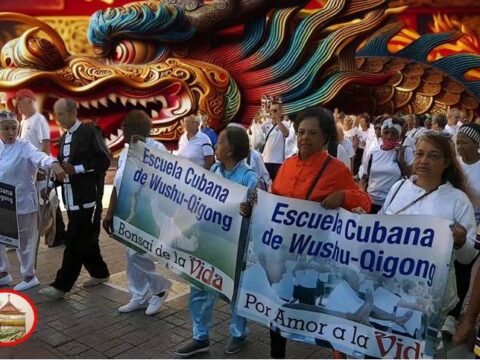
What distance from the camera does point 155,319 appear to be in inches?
144

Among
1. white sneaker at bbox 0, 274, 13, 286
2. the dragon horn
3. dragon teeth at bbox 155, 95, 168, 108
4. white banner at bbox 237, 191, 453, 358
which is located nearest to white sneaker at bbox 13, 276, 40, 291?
white sneaker at bbox 0, 274, 13, 286

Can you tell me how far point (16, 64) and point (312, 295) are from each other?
1249 cm

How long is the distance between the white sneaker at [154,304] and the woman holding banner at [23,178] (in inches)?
51.8

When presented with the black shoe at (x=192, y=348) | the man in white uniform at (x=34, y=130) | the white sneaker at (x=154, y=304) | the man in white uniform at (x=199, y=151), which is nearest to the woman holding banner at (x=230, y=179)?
the black shoe at (x=192, y=348)

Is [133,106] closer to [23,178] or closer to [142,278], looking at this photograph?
[23,178]

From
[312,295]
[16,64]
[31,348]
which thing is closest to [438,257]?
[312,295]

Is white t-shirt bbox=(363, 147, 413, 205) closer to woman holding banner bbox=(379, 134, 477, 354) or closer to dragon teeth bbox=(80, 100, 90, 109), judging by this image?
woman holding banner bbox=(379, 134, 477, 354)

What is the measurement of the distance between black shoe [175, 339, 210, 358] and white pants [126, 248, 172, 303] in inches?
31.1

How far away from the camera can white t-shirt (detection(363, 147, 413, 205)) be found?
14.9ft

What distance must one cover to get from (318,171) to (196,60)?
1182 centimetres

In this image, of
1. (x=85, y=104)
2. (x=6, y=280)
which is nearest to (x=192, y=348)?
(x=6, y=280)

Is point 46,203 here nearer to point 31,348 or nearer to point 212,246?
point 31,348

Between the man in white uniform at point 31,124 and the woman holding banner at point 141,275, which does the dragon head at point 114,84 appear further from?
the woman holding banner at point 141,275

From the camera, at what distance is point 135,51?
13.4m
